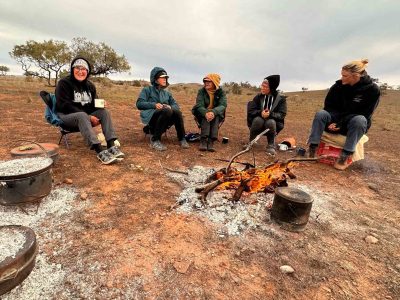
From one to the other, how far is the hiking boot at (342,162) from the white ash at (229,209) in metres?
2.11

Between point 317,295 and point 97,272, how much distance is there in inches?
65.2

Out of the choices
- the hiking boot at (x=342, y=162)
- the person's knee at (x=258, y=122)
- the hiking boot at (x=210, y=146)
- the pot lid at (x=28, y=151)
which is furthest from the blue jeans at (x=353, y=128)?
the pot lid at (x=28, y=151)

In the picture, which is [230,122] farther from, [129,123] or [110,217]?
[110,217]

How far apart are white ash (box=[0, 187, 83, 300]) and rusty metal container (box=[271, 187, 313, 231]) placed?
6.54 feet

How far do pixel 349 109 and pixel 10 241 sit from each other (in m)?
5.20

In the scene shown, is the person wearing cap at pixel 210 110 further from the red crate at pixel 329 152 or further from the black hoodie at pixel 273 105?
the red crate at pixel 329 152

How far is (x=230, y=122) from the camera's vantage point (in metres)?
9.27

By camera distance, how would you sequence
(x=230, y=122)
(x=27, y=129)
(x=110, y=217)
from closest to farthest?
(x=110, y=217), (x=27, y=129), (x=230, y=122)

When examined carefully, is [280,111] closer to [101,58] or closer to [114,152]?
[114,152]

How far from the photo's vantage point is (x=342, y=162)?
15.9 feet

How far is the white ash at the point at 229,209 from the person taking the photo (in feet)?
9.27

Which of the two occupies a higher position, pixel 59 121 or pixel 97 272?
pixel 59 121

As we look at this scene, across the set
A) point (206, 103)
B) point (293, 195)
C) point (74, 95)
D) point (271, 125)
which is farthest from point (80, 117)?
point (271, 125)

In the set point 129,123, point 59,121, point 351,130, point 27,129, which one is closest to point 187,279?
point 59,121
